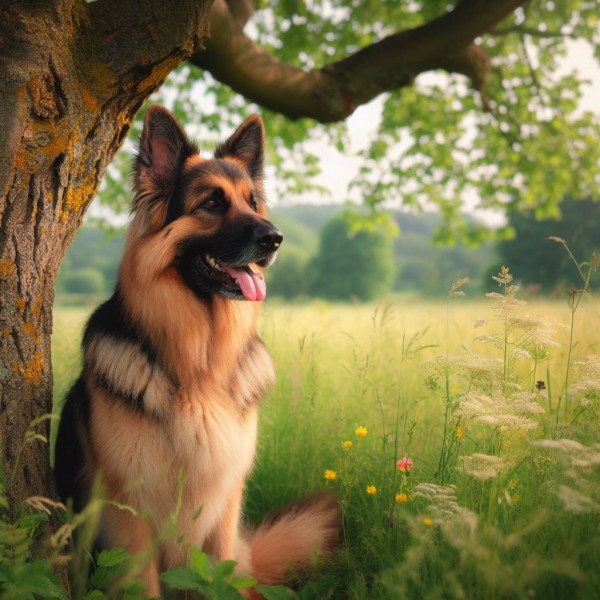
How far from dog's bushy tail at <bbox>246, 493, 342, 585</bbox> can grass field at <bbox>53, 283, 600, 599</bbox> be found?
3.6 inches

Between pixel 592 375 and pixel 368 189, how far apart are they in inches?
295

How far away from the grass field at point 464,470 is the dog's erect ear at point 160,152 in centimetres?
147

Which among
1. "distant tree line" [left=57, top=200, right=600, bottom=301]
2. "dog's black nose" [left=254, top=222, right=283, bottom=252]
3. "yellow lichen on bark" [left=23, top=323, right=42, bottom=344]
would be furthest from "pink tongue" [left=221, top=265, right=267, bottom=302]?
"distant tree line" [left=57, top=200, right=600, bottom=301]

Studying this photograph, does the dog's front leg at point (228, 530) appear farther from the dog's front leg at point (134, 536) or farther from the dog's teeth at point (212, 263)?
the dog's teeth at point (212, 263)

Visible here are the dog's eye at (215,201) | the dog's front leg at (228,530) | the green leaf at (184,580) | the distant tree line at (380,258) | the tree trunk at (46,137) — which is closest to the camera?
the green leaf at (184,580)

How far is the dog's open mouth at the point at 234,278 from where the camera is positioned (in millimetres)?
2789

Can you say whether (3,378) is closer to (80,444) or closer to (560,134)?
(80,444)

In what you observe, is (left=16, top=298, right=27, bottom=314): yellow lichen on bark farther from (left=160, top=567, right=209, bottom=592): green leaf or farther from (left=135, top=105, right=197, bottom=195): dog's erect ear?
(left=160, top=567, right=209, bottom=592): green leaf

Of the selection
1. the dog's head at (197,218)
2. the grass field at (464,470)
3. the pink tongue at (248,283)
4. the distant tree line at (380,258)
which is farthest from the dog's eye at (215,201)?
the distant tree line at (380,258)

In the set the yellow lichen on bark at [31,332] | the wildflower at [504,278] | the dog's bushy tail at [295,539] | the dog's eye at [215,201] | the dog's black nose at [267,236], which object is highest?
the dog's eye at [215,201]

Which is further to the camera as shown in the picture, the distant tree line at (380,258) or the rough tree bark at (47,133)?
the distant tree line at (380,258)

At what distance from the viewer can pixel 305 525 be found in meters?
2.87

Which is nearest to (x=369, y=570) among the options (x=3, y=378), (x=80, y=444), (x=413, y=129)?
(x=80, y=444)

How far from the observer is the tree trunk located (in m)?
2.29
